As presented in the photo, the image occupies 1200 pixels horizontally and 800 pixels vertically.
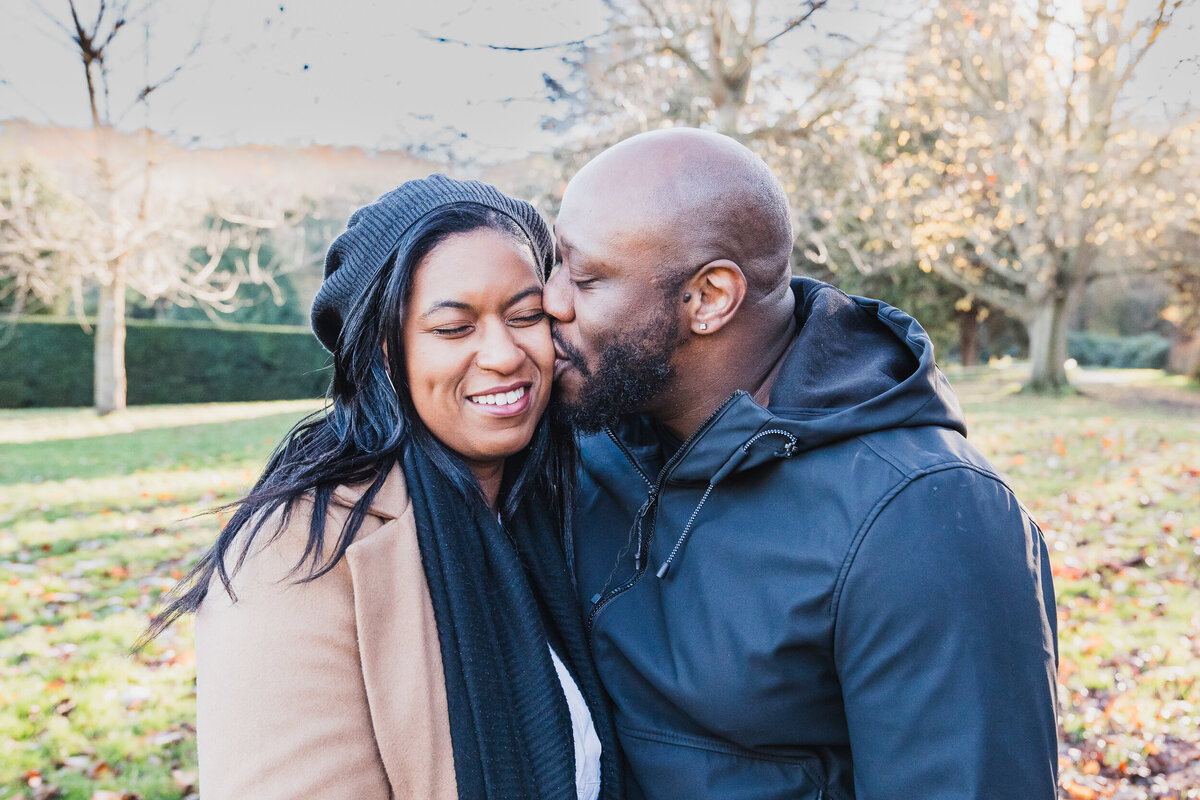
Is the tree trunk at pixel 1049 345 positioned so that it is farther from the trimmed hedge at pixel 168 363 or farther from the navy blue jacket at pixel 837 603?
the navy blue jacket at pixel 837 603

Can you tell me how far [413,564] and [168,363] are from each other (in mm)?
21859

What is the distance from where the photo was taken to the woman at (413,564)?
5.55ft

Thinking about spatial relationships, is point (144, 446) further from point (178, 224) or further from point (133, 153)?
point (178, 224)

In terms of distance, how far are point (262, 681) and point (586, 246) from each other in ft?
4.76

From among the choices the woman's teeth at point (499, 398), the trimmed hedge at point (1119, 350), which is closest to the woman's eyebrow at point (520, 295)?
the woman's teeth at point (499, 398)

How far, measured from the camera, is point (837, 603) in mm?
1819

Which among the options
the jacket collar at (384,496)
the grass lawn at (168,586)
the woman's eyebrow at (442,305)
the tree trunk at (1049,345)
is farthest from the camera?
the tree trunk at (1049,345)

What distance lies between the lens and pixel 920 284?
26.6 meters

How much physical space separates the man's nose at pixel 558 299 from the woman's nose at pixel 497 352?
7.6 inches

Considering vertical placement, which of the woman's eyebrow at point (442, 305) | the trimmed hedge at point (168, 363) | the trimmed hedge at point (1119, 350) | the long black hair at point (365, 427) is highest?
the woman's eyebrow at point (442, 305)

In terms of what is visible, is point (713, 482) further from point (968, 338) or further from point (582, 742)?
point (968, 338)

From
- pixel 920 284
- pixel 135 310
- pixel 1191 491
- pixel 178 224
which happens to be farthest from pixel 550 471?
pixel 135 310

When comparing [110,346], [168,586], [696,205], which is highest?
[696,205]

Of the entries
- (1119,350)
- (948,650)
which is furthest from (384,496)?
(1119,350)
